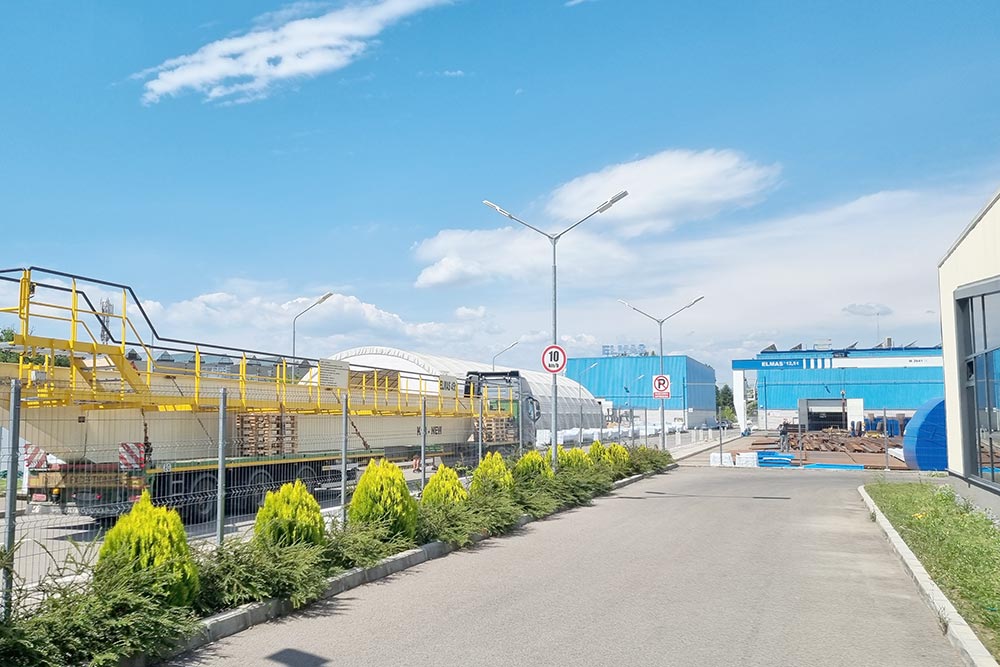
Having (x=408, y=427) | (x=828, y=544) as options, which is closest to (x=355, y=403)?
(x=408, y=427)

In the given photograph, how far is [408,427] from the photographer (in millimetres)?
22281

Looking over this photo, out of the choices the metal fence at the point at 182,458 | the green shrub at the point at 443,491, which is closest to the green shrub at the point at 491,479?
the green shrub at the point at 443,491

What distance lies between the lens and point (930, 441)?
2819 centimetres

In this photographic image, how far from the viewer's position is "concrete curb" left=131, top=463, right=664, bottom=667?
686 centimetres

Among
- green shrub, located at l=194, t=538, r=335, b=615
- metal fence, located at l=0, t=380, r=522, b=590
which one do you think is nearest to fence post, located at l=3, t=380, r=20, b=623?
metal fence, located at l=0, t=380, r=522, b=590

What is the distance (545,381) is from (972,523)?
40347mm

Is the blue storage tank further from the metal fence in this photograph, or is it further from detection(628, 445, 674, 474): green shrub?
the metal fence

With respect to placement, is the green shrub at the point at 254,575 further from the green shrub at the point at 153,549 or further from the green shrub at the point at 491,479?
the green shrub at the point at 491,479

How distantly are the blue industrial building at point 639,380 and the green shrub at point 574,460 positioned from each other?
64.0 m

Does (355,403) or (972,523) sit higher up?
(355,403)

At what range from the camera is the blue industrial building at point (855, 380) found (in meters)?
64.3

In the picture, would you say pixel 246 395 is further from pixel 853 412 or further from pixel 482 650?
pixel 853 412

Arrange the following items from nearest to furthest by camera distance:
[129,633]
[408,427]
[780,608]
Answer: [129,633] < [780,608] < [408,427]

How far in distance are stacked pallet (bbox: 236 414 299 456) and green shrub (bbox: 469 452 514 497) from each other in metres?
4.40
